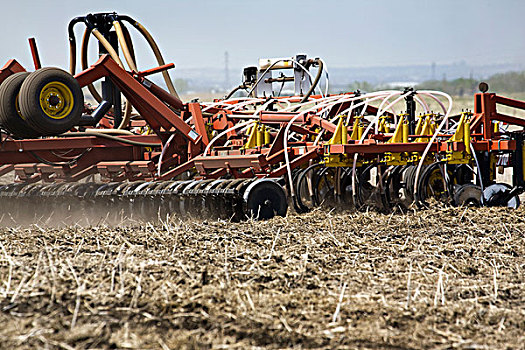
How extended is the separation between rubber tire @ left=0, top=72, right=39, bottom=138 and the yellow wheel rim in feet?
0.71

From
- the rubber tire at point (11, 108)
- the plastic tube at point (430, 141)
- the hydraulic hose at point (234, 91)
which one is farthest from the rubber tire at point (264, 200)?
the hydraulic hose at point (234, 91)

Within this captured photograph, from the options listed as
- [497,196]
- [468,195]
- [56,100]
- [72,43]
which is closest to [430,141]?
[468,195]

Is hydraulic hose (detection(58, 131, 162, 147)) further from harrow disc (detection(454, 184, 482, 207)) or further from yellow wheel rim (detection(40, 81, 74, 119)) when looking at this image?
harrow disc (detection(454, 184, 482, 207))

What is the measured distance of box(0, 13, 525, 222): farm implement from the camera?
264 inches

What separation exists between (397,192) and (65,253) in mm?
4938

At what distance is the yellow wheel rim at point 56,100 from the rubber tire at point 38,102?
28 millimetres

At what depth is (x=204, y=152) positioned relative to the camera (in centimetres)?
780

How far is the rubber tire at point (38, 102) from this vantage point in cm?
625

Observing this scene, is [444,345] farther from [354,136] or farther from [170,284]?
[354,136]

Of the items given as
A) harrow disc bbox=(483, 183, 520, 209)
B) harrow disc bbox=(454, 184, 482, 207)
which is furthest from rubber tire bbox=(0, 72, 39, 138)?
harrow disc bbox=(483, 183, 520, 209)

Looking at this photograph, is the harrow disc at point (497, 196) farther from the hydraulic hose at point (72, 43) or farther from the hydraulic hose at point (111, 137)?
the hydraulic hose at point (72, 43)

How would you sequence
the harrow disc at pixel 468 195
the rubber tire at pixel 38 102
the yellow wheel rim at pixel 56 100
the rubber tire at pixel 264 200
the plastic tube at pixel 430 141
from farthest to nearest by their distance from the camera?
the harrow disc at pixel 468 195 < the plastic tube at pixel 430 141 < the rubber tire at pixel 264 200 < the yellow wheel rim at pixel 56 100 < the rubber tire at pixel 38 102

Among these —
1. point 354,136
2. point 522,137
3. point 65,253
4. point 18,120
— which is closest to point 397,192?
point 354,136

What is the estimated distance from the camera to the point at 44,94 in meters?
6.38
